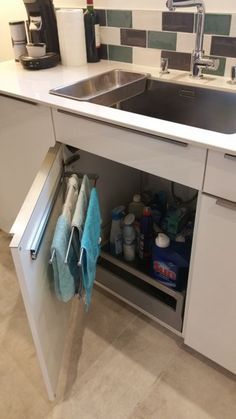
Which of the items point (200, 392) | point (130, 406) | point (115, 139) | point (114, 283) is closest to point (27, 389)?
point (130, 406)

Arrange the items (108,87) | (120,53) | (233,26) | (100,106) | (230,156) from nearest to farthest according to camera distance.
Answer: (230,156), (100,106), (233,26), (108,87), (120,53)

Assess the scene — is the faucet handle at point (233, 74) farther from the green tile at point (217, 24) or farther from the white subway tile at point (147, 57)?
the white subway tile at point (147, 57)

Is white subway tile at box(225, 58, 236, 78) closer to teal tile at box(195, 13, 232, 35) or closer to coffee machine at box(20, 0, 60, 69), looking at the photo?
teal tile at box(195, 13, 232, 35)

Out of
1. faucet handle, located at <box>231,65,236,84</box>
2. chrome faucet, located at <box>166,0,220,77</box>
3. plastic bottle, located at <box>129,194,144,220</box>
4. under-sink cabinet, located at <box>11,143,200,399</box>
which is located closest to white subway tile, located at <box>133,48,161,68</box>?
chrome faucet, located at <box>166,0,220,77</box>

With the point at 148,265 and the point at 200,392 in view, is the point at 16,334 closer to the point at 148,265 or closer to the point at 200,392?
the point at 148,265

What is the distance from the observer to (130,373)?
4.15 ft

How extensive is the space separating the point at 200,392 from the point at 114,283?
20.1 inches

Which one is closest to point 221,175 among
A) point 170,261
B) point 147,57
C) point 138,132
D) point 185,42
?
point 138,132

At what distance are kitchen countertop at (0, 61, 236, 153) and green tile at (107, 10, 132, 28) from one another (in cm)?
16

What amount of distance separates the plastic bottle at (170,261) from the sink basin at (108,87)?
0.55 meters

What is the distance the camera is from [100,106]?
3.59 feet

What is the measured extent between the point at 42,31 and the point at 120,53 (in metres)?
0.36

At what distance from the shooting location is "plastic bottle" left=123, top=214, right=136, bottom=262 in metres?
1.45

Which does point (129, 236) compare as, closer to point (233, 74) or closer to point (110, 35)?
point (233, 74)
